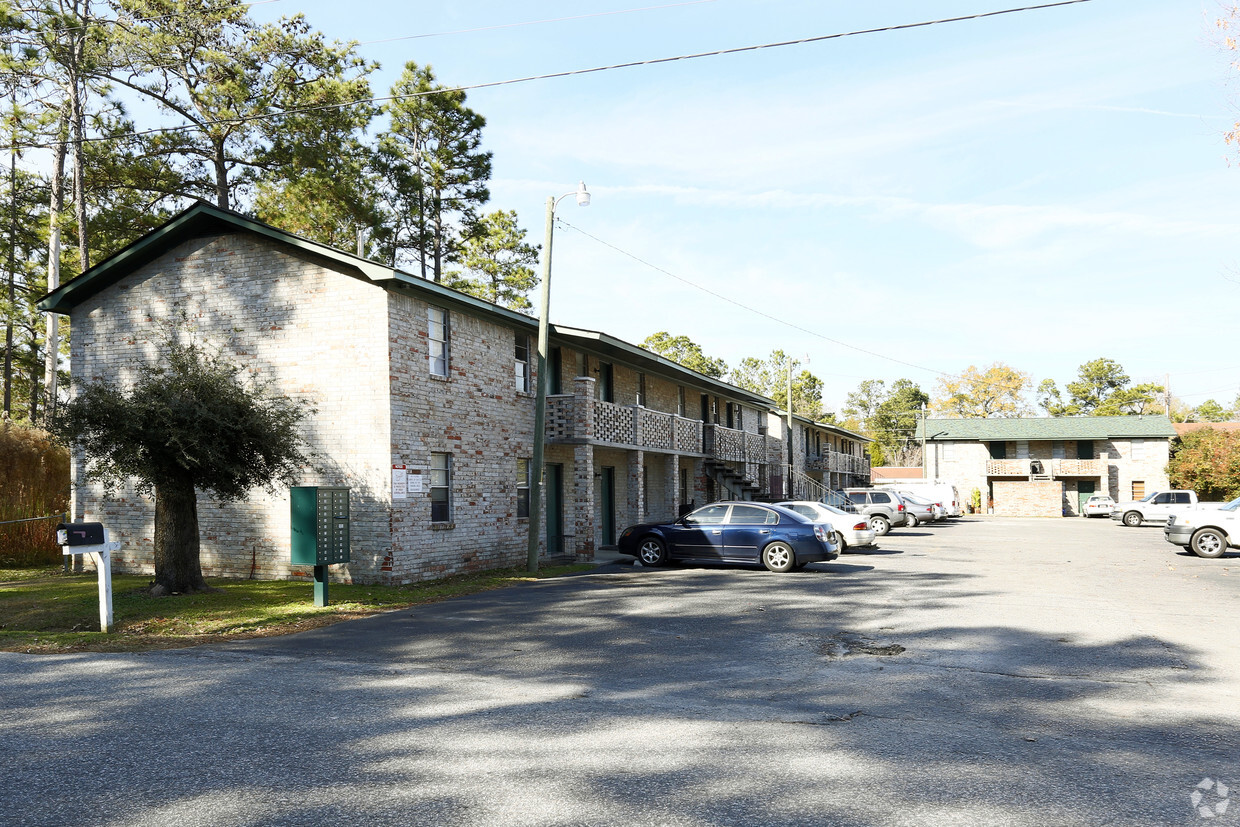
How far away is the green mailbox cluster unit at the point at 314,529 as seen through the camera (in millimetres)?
14477

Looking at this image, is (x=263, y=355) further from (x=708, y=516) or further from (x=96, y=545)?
(x=708, y=516)

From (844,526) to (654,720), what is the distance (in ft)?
55.9

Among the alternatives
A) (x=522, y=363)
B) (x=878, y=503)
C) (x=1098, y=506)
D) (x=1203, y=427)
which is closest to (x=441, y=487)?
(x=522, y=363)

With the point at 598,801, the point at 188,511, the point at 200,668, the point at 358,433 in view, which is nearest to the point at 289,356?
the point at 358,433

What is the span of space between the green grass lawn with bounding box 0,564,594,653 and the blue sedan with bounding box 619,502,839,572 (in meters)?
2.94

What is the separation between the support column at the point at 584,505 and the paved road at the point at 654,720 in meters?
8.50

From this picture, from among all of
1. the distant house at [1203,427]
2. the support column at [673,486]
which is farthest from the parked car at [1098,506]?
the support column at [673,486]

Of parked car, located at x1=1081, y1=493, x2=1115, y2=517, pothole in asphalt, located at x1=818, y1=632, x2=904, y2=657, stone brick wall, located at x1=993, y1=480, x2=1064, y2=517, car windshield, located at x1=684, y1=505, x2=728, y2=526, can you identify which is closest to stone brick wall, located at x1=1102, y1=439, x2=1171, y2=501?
stone brick wall, located at x1=993, y1=480, x2=1064, y2=517

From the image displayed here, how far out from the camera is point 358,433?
56.8 feet

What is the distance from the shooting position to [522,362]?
74.0ft

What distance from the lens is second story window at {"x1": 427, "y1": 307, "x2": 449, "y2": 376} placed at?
61.4 feet

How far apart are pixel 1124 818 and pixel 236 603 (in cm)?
1316

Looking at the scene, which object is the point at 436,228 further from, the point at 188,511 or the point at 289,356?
the point at 188,511

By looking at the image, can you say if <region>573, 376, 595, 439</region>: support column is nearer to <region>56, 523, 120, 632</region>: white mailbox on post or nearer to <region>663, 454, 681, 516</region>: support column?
<region>663, 454, 681, 516</region>: support column
